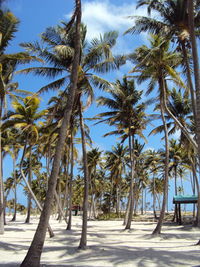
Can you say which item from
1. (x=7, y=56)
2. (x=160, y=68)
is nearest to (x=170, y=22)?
(x=160, y=68)

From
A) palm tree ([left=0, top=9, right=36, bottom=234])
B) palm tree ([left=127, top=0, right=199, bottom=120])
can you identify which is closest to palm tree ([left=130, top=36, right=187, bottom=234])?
palm tree ([left=127, top=0, right=199, bottom=120])

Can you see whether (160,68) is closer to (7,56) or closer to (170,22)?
(170,22)

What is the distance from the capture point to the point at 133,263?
8398mm

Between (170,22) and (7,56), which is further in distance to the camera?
(7,56)

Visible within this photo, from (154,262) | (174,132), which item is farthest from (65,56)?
(174,132)

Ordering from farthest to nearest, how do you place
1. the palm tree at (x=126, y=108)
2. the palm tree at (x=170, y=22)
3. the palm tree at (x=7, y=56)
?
the palm tree at (x=126, y=108) < the palm tree at (x=7, y=56) < the palm tree at (x=170, y=22)

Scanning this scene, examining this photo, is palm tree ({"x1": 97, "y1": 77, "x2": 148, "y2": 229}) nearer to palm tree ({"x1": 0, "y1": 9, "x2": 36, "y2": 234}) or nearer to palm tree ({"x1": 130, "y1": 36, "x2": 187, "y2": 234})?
palm tree ({"x1": 130, "y1": 36, "x2": 187, "y2": 234})

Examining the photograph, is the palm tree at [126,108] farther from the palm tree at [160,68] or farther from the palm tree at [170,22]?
the palm tree at [170,22]

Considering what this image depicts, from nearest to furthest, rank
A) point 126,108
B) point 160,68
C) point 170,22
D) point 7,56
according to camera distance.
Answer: point 170,22
point 7,56
point 160,68
point 126,108

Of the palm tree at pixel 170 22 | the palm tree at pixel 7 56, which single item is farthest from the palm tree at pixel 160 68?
the palm tree at pixel 7 56

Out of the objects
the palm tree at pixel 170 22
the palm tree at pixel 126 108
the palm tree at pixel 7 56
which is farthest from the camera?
the palm tree at pixel 126 108

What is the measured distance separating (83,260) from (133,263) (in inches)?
71.7

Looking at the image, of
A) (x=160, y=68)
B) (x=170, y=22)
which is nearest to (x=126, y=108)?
(x=160, y=68)

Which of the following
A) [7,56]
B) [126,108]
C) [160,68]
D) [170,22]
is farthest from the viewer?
[126,108]
